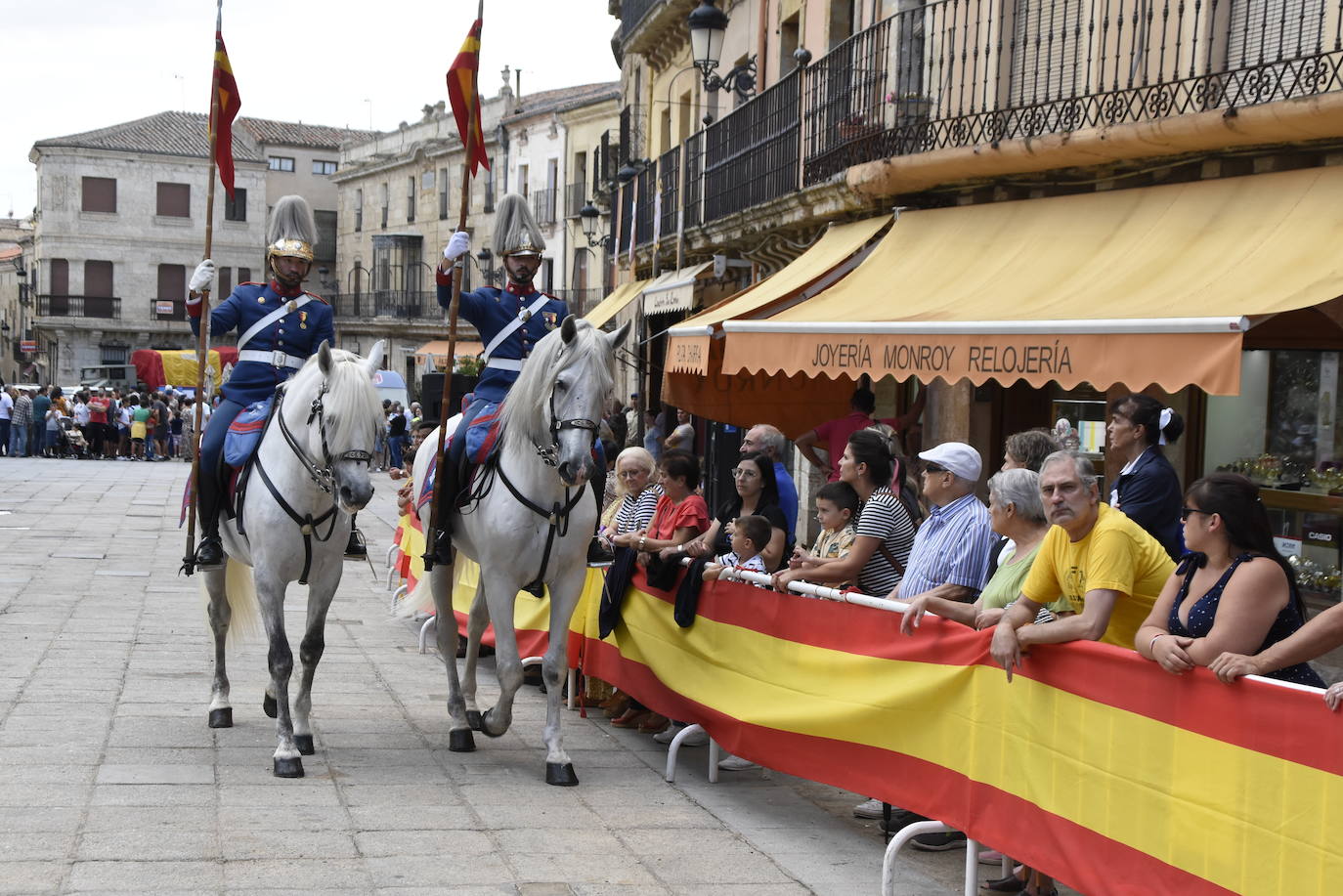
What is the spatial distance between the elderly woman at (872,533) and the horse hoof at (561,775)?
1357mm

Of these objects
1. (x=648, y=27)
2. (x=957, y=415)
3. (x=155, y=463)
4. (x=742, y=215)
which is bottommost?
(x=155, y=463)

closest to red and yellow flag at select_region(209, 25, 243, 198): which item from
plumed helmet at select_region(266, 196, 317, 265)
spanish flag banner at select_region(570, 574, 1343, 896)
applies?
plumed helmet at select_region(266, 196, 317, 265)

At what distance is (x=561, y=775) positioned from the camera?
712 centimetres

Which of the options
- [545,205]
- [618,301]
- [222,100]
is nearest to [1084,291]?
[222,100]

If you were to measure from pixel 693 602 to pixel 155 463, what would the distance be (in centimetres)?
3317

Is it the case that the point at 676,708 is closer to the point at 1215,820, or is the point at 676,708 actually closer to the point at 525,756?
the point at 525,756

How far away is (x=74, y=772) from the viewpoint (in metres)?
6.81

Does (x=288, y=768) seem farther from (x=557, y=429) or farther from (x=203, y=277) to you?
(x=203, y=277)

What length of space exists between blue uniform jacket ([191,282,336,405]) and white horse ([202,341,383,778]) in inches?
22.9

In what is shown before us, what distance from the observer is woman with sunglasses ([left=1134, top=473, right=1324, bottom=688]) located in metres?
4.46

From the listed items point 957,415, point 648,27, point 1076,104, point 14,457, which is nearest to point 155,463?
point 14,457

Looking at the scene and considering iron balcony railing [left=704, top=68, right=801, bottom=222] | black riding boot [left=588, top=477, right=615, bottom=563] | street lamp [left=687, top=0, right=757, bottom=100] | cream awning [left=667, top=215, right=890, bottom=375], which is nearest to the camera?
black riding boot [left=588, top=477, right=615, bottom=563]

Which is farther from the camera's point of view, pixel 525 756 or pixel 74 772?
pixel 525 756

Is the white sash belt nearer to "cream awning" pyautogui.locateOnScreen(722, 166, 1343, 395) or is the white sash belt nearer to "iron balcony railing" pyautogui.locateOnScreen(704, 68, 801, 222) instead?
"cream awning" pyautogui.locateOnScreen(722, 166, 1343, 395)
